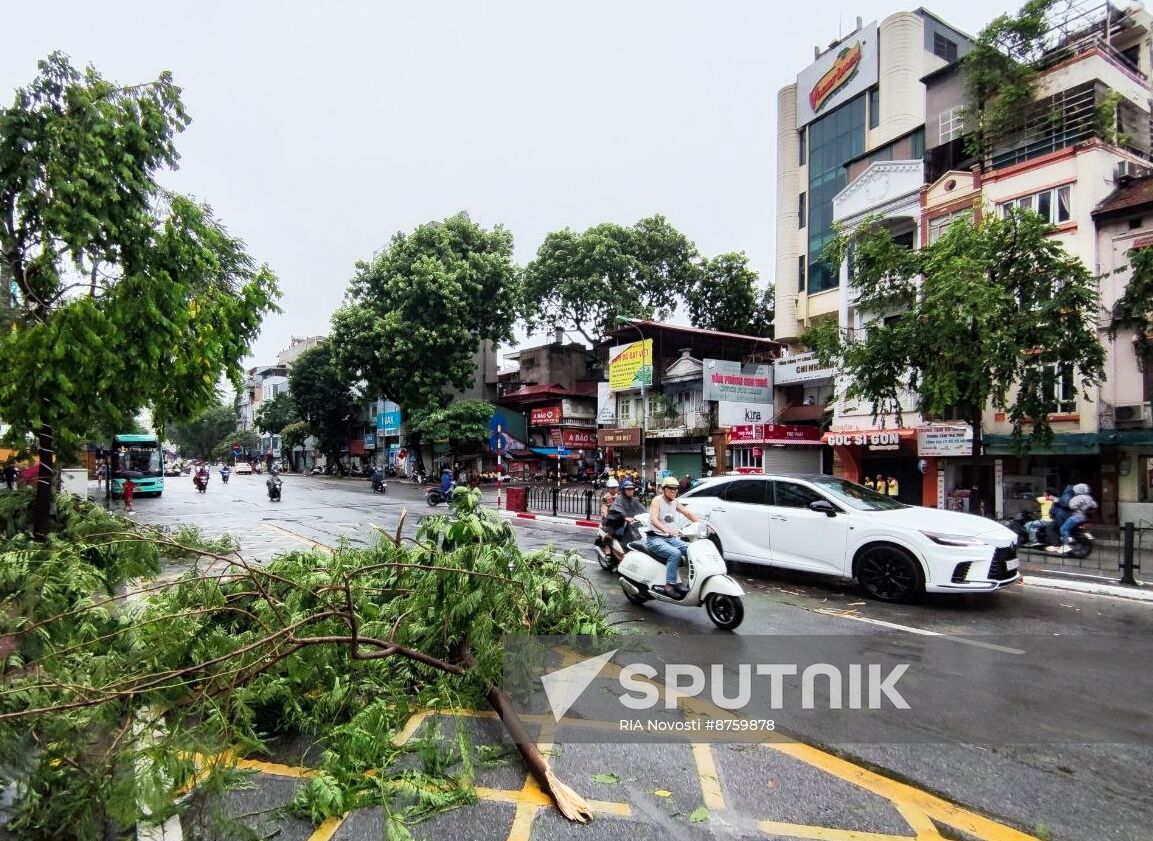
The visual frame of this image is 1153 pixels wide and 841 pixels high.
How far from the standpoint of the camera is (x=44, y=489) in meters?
7.89

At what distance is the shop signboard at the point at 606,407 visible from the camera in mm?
36312

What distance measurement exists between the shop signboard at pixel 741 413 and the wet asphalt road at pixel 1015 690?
19154 mm

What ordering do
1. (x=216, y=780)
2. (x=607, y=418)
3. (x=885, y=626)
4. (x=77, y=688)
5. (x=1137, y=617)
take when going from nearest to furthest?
(x=216, y=780)
(x=77, y=688)
(x=885, y=626)
(x=1137, y=617)
(x=607, y=418)

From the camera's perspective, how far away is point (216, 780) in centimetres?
272

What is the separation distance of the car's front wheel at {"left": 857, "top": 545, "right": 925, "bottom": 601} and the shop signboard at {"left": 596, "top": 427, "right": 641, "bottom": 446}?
2593 cm

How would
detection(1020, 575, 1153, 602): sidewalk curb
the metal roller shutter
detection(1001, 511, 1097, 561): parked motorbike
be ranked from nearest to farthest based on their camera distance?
1. detection(1020, 575, 1153, 602): sidewalk curb
2. detection(1001, 511, 1097, 561): parked motorbike
3. the metal roller shutter

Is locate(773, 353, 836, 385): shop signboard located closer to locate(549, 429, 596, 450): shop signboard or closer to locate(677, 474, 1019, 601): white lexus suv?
locate(549, 429, 596, 450): shop signboard

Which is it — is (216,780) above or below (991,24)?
below

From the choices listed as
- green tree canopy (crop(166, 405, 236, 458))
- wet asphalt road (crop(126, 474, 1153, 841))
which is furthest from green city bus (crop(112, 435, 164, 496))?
green tree canopy (crop(166, 405, 236, 458))

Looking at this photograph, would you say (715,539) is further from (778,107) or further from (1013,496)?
(778,107)

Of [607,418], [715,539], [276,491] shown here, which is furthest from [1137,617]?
[607,418]

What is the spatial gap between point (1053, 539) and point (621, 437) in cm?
2274

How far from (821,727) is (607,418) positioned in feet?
106

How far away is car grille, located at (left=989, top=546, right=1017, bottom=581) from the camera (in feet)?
23.6
